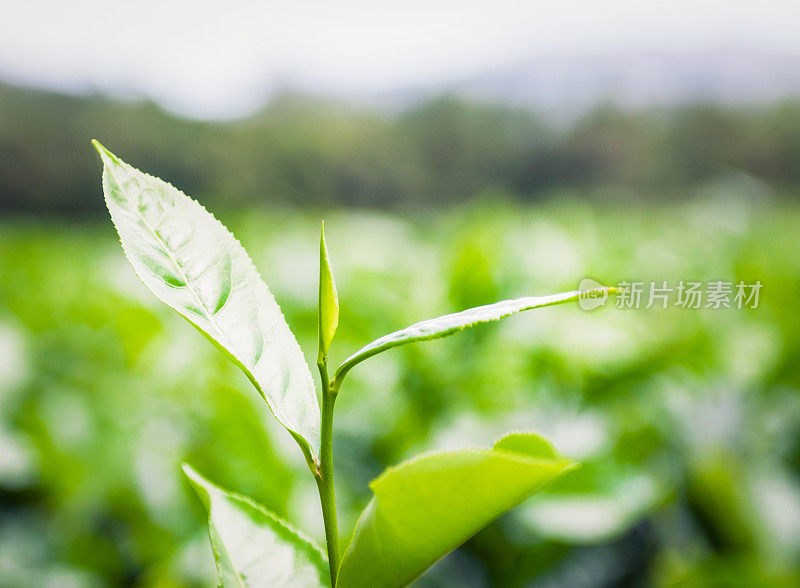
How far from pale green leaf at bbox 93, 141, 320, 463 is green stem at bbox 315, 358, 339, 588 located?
0.02 m

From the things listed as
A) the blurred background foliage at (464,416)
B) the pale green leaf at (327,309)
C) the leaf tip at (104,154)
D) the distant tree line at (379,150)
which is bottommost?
the distant tree line at (379,150)

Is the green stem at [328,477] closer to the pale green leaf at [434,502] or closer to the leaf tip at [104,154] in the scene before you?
the pale green leaf at [434,502]

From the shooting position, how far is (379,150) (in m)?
6.99

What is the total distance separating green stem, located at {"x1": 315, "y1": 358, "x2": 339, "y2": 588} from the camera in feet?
0.72

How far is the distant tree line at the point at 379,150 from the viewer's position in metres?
5.61

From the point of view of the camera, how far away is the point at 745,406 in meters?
0.96

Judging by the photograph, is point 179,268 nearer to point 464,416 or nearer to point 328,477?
point 328,477

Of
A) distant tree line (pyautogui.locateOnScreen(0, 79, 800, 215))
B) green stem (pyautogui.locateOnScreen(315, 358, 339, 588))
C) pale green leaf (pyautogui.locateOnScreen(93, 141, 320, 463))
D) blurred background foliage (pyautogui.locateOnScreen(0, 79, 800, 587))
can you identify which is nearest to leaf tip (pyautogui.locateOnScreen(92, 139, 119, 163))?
pale green leaf (pyautogui.locateOnScreen(93, 141, 320, 463))

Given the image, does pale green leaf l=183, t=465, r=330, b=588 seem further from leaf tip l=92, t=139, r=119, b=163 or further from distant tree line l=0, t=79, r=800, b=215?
distant tree line l=0, t=79, r=800, b=215

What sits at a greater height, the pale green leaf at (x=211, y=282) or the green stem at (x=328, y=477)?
the pale green leaf at (x=211, y=282)

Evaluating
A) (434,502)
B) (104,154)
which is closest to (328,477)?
(434,502)

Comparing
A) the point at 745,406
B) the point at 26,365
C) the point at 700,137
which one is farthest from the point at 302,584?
the point at 700,137

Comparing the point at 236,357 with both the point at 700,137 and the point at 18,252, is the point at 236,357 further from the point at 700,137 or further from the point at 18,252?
the point at 700,137

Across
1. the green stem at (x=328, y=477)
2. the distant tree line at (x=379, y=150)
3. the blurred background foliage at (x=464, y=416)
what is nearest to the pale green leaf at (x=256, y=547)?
the green stem at (x=328, y=477)
